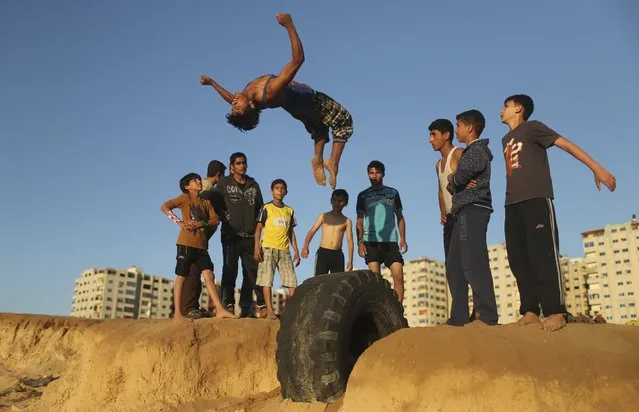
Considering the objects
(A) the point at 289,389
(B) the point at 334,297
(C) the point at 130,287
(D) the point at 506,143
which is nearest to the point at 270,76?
(D) the point at 506,143

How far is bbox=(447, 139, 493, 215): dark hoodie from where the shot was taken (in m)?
4.71

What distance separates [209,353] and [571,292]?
137 meters

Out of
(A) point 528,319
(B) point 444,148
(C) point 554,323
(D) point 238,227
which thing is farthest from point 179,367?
(C) point 554,323

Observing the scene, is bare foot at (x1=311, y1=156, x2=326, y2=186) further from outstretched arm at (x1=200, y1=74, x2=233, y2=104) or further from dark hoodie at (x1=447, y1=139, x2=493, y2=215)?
dark hoodie at (x1=447, y1=139, x2=493, y2=215)

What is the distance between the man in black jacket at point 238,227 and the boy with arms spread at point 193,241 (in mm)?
480

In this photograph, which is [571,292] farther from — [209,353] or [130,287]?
[209,353]

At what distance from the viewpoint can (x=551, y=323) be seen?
355 cm

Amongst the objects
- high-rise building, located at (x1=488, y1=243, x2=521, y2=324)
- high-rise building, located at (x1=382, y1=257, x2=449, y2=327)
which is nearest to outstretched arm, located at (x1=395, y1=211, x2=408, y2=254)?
high-rise building, located at (x1=488, y1=243, x2=521, y2=324)

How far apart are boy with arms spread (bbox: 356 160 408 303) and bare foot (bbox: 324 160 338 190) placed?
5.85ft

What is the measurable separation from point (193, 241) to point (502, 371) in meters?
5.40

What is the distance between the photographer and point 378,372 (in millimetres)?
3344

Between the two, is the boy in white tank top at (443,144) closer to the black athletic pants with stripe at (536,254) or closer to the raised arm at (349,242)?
the black athletic pants with stripe at (536,254)

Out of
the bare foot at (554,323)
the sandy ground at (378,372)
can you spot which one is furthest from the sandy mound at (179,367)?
the bare foot at (554,323)

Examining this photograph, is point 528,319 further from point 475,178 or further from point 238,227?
point 238,227
